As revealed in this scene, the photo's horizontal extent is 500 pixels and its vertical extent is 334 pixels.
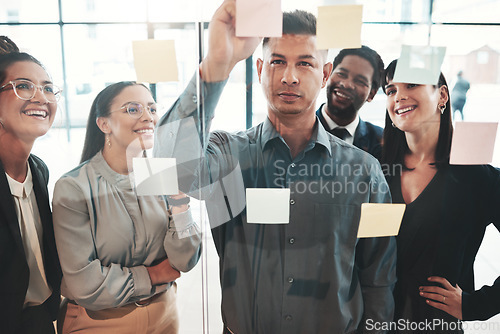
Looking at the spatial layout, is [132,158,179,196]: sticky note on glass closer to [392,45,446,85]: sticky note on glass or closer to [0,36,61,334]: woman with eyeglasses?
[0,36,61,334]: woman with eyeglasses

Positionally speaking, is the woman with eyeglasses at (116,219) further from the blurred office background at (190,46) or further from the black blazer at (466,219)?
the black blazer at (466,219)

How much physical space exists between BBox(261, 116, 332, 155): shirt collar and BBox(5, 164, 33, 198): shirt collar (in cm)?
75

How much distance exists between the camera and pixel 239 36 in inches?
47.6

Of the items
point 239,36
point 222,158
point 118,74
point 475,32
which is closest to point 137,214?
point 222,158

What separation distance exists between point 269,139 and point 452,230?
0.65 meters

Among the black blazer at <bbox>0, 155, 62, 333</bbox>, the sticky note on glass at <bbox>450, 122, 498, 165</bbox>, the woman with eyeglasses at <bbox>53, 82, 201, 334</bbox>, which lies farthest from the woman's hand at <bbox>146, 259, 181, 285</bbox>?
the sticky note on glass at <bbox>450, 122, 498, 165</bbox>

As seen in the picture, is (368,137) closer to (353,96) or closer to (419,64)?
(353,96)

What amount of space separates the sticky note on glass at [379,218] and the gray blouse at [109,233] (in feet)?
1.73

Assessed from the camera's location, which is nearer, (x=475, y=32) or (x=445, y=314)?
(x=475, y=32)

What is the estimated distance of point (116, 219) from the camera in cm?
130

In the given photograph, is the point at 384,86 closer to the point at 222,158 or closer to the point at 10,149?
the point at 222,158

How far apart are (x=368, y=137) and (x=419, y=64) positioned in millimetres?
254

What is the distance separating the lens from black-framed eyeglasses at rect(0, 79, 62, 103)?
1.26 m

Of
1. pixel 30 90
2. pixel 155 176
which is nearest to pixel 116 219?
pixel 155 176
